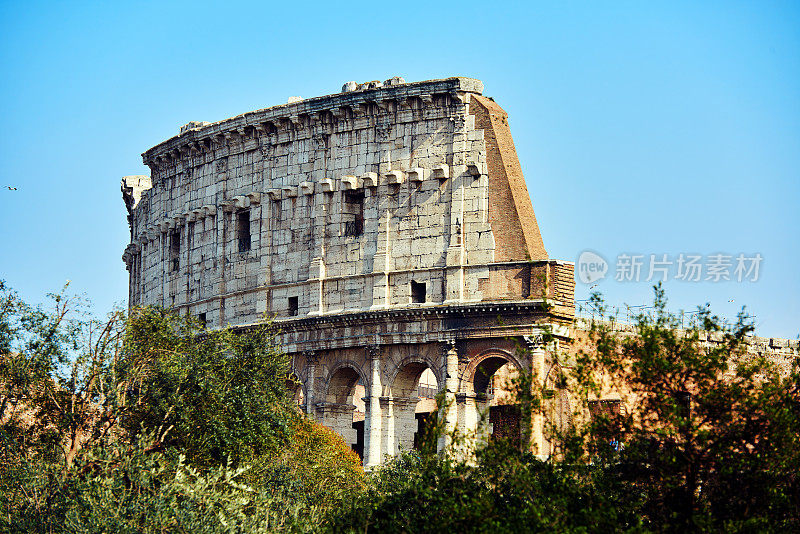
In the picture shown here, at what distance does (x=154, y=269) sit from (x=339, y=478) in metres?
19.4

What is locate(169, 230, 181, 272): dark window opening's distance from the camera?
5045cm

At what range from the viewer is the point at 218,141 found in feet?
158

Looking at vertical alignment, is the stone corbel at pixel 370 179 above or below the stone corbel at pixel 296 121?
below

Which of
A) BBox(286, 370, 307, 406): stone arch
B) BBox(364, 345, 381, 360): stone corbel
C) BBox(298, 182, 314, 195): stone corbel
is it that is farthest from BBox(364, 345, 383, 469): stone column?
BBox(298, 182, 314, 195): stone corbel

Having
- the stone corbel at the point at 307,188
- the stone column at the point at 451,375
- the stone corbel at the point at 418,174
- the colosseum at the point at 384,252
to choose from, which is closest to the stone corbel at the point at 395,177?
the colosseum at the point at 384,252

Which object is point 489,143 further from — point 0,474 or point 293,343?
point 0,474

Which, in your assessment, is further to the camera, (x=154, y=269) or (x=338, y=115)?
(x=154, y=269)

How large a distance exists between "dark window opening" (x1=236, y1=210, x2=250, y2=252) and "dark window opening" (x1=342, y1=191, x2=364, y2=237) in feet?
13.9

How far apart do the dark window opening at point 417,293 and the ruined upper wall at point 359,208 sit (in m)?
0.04

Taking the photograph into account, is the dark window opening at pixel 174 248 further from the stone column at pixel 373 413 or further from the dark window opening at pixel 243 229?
the stone column at pixel 373 413

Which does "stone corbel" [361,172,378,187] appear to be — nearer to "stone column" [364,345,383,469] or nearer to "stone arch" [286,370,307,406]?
"stone column" [364,345,383,469]

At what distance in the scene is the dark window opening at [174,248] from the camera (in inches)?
1986

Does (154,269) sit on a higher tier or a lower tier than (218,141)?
lower

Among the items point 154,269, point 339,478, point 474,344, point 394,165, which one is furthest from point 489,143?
point 154,269
